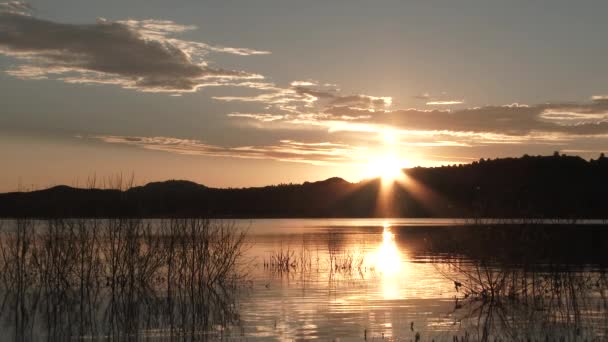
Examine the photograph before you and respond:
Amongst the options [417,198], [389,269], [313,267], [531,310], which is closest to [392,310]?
[531,310]

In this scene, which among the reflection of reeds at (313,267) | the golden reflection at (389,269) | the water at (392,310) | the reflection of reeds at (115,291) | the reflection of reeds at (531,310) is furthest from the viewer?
the reflection of reeds at (313,267)

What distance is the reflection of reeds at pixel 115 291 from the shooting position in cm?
1873

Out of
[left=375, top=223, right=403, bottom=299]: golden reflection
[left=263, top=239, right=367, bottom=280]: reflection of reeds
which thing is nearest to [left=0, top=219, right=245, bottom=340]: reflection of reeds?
[left=263, top=239, right=367, bottom=280]: reflection of reeds

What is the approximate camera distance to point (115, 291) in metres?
23.8

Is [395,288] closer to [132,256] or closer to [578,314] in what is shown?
[578,314]

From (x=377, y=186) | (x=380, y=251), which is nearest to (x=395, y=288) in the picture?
(x=380, y=251)

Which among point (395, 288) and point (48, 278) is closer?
point (48, 278)

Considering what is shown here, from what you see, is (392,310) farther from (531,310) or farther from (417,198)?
(417,198)

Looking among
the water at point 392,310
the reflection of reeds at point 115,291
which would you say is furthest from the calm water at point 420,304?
the reflection of reeds at point 115,291

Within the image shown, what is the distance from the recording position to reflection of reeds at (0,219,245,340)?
61.5 feet

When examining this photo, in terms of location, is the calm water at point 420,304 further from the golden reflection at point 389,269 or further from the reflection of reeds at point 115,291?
the reflection of reeds at point 115,291

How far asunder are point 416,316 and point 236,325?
5343 millimetres

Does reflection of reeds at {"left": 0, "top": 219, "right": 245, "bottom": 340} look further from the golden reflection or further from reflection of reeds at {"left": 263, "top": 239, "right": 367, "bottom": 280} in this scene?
the golden reflection

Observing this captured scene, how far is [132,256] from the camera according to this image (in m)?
23.1
